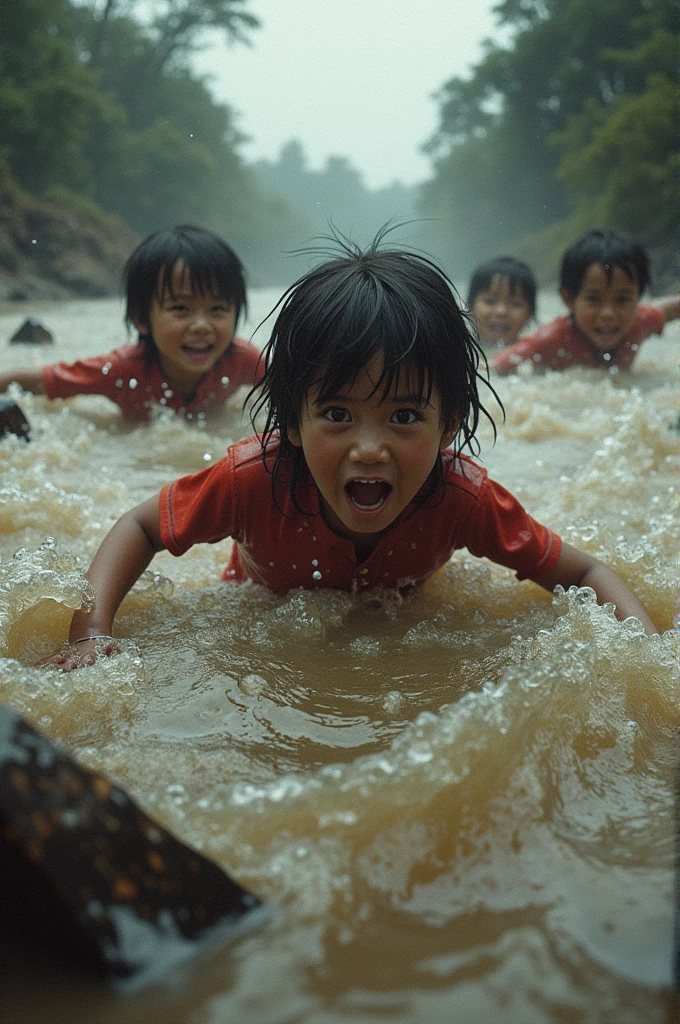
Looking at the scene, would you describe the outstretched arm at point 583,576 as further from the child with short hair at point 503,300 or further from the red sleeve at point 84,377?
the child with short hair at point 503,300

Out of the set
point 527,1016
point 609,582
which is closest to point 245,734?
point 527,1016

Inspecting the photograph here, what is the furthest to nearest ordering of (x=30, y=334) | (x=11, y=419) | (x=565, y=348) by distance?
(x=30, y=334) → (x=565, y=348) → (x=11, y=419)

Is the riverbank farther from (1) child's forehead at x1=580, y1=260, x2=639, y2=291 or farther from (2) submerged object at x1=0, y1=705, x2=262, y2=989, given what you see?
(2) submerged object at x1=0, y1=705, x2=262, y2=989

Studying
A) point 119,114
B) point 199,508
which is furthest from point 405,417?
point 119,114

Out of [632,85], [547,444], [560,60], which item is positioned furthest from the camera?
[560,60]

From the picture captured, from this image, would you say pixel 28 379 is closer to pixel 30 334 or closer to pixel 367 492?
pixel 367 492

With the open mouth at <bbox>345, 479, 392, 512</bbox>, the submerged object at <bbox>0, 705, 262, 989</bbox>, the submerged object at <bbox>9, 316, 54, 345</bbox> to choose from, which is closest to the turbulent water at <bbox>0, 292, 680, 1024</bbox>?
the submerged object at <bbox>0, 705, 262, 989</bbox>

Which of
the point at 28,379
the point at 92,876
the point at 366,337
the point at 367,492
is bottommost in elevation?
the point at 92,876

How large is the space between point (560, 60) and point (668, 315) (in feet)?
95.8

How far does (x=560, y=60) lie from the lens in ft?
103

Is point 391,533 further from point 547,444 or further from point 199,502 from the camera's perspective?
point 547,444

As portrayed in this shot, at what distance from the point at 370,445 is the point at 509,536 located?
0.52 meters

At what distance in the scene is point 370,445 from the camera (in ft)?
5.85

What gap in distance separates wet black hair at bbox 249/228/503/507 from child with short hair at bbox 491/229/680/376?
3641mm
